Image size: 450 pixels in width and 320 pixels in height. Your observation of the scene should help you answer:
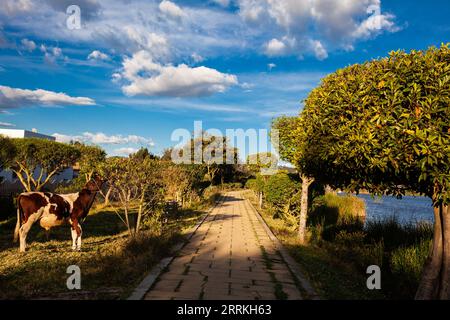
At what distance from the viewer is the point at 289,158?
42.2 ft

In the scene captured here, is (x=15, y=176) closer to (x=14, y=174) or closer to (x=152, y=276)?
(x=14, y=174)

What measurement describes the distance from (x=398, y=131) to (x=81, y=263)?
7049 mm

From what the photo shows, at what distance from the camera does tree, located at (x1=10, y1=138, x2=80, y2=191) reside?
17.0m

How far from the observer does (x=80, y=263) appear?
7238 millimetres

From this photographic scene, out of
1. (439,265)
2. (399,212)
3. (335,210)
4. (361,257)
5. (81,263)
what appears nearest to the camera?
(439,265)

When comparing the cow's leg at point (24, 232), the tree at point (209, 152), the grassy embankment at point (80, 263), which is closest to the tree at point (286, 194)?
the grassy embankment at point (80, 263)

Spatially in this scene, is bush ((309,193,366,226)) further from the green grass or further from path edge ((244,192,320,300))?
the green grass

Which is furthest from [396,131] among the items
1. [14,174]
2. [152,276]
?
[14,174]

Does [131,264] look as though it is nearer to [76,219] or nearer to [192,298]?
[192,298]

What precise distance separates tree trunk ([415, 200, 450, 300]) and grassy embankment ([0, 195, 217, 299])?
505 centimetres

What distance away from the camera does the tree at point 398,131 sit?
14.1ft

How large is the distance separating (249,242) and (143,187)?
13.4ft

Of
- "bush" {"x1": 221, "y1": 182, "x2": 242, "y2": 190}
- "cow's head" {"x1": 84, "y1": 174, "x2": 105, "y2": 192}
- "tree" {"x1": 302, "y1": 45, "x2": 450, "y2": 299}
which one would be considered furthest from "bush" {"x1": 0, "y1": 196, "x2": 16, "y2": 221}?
"bush" {"x1": 221, "y1": 182, "x2": 242, "y2": 190}
